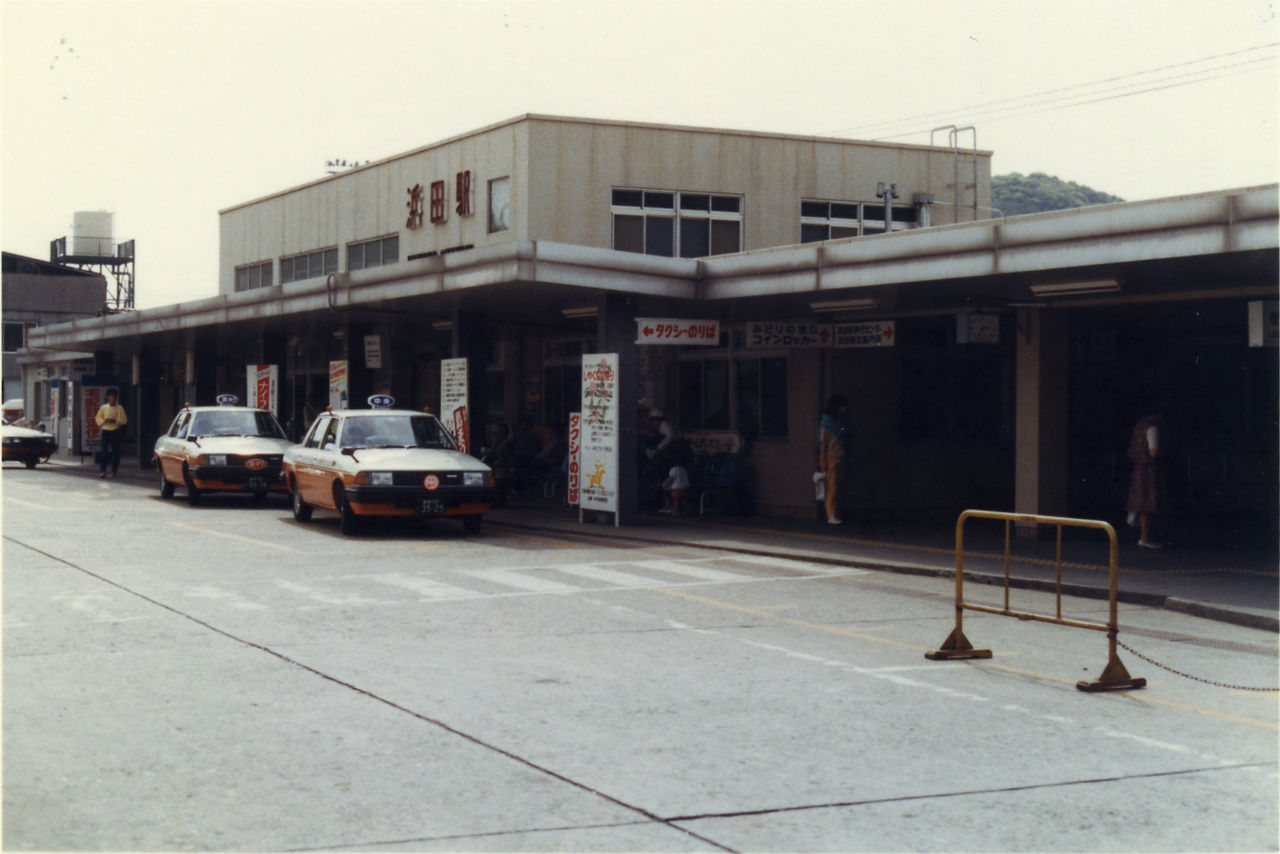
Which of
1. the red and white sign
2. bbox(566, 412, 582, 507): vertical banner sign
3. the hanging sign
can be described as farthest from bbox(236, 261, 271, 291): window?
the hanging sign

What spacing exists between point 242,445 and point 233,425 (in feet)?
3.27

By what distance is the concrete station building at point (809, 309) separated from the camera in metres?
16.4

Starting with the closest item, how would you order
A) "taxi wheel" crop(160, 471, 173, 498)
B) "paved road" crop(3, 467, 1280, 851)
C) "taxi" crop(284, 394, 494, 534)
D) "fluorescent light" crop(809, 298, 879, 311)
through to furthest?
"paved road" crop(3, 467, 1280, 851) → "taxi" crop(284, 394, 494, 534) → "fluorescent light" crop(809, 298, 879, 311) → "taxi wheel" crop(160, 471, 173, 498)

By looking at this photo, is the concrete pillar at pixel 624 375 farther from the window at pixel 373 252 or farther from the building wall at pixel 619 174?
the window at pixel 373 252

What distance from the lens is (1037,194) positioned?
80875 mm

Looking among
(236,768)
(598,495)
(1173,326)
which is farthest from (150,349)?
(236,768)

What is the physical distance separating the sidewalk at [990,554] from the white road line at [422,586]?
15.7 ft

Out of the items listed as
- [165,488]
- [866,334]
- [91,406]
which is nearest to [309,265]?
[91,406]

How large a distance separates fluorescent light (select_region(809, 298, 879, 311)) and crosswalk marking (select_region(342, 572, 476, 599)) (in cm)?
793

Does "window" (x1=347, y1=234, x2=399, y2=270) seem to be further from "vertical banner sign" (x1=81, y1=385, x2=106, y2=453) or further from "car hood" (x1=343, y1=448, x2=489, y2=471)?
"car hood" (x1=343, y1=448, x2=489, y2=471)

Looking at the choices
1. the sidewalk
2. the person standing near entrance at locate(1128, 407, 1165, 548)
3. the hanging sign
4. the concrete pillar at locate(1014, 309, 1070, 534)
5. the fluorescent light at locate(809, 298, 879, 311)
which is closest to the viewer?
the sidewalk

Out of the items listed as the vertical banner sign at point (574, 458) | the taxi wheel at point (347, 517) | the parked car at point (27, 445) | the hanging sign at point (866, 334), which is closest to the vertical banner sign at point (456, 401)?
the vertical banner sign at point (574, 458)

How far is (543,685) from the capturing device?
27.5 ft

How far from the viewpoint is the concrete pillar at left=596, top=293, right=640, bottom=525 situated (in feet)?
65.7
